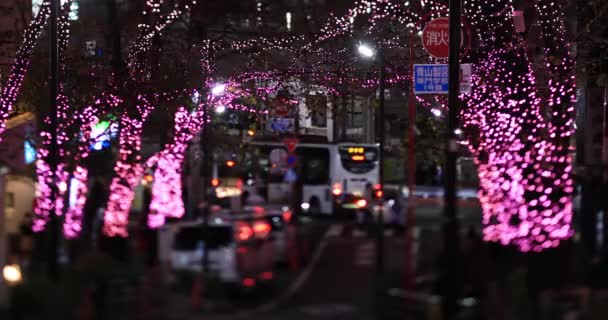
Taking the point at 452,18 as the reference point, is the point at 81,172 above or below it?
below

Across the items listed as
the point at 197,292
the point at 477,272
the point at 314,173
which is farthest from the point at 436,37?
the point at 197,292

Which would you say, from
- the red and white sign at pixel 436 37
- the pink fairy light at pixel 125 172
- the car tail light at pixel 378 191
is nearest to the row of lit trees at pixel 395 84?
the pink fairy light at pixel 125 172

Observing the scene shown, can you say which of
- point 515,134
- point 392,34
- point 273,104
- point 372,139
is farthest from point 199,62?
point 372,139

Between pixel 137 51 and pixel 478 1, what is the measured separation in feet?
20.9

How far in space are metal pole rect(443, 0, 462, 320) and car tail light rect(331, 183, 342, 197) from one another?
761 mm

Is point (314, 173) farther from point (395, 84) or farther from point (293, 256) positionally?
point (395, 84)

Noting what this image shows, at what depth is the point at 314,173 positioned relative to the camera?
20.4 ft

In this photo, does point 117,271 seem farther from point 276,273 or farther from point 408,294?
point 408,294

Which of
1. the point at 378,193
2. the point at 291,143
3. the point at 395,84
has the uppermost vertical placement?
the point at 395,84

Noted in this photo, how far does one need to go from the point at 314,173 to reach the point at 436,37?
6.04 m

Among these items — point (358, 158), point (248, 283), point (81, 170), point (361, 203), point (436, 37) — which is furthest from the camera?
point (436, 37)

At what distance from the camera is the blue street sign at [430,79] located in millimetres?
9734

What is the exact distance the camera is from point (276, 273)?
5.28 metres

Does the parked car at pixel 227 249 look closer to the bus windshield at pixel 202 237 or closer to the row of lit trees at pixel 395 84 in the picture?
the bus windshield at pixel 202 237
